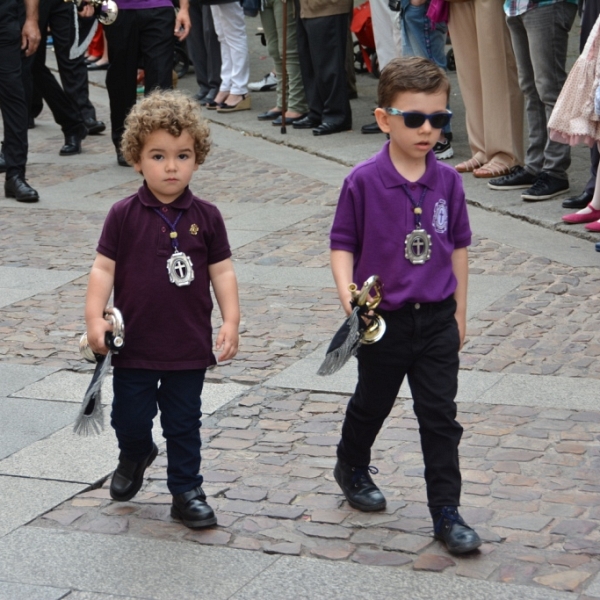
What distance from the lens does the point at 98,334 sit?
3773 mm

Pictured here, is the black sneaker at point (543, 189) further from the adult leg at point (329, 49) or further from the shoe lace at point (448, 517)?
the shoe lace at point (448, 517)

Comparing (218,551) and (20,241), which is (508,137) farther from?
(218,551)

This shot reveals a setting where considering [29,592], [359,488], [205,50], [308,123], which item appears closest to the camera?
[29,592]

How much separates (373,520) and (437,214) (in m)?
0.99

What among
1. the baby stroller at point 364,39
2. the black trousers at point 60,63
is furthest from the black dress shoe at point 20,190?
the baby stroller at point 364,39

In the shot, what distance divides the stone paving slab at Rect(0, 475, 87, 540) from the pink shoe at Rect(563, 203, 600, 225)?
4199 millimetres

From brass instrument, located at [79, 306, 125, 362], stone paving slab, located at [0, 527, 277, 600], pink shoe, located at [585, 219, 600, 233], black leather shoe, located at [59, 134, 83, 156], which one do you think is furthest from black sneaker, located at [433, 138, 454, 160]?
Answer: stone paving slab, located at [0, 527, 277, 600]

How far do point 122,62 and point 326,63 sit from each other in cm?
183

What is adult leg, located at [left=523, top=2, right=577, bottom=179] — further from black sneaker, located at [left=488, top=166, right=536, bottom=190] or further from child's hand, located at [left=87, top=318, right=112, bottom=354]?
child's hand, located at [left=87, top=318, right=112, bottom=354]

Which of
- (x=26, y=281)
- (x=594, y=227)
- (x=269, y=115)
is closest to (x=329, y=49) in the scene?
(x=269, y=115)

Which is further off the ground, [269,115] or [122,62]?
[122,62]

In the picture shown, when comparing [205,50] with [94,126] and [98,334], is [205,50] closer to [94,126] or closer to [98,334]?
[94,126]

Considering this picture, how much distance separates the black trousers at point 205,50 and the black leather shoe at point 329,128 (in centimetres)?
206

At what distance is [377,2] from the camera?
34.1ft
